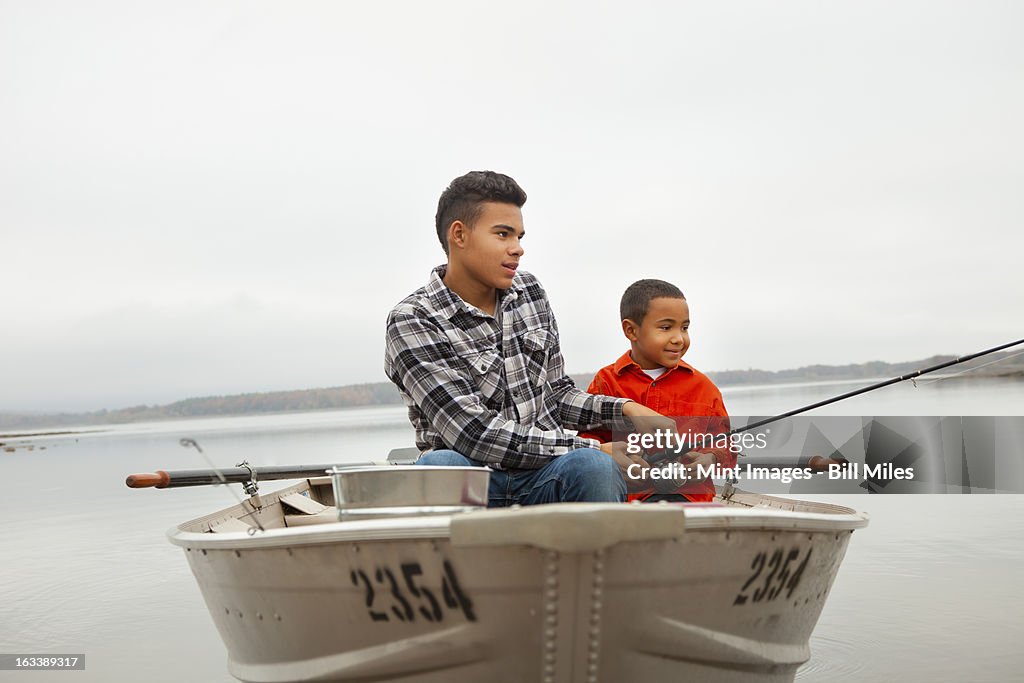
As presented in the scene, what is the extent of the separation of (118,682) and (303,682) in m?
2.39

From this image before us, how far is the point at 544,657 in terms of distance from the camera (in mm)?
2238

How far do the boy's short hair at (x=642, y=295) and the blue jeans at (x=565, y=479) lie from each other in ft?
4.46

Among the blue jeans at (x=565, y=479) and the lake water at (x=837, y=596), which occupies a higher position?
the blue jeans at (x=565, y=479)

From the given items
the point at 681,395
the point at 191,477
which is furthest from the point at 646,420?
the point at 191,477

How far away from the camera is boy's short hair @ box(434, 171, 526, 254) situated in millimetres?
3422

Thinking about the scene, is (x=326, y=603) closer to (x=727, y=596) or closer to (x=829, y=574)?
(x=727, y=596)

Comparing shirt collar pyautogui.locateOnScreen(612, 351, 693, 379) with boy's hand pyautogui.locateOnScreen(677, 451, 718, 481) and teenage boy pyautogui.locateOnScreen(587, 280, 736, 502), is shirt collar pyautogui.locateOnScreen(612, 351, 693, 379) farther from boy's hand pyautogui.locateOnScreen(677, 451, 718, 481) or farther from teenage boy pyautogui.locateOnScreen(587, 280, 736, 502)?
boy's hand pyautogui.locateOnScreen(677, 451, 718, 481)

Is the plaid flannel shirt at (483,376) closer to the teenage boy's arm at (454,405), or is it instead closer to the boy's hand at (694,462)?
the teenage boy's arm at (454,405)

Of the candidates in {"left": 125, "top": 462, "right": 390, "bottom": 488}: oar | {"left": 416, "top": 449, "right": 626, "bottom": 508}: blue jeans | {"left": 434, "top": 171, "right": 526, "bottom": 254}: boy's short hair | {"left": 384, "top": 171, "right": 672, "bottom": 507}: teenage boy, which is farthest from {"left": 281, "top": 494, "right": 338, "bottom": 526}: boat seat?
{"left": 434, "top": 171, "right": 526, "bottom": 254}: boy's short hair

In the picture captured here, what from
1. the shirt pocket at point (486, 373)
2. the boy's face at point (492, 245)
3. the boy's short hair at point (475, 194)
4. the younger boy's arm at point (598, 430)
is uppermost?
the boy's short hair at point (475, 194)

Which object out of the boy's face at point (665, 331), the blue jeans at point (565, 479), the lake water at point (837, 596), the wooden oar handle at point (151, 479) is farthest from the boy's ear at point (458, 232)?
the lake water at point (837, 596)

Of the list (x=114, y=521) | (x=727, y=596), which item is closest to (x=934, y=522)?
(x=727, y=596)

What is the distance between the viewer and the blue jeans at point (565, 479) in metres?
2.97

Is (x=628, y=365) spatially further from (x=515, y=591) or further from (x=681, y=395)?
(x=515, y=591)
